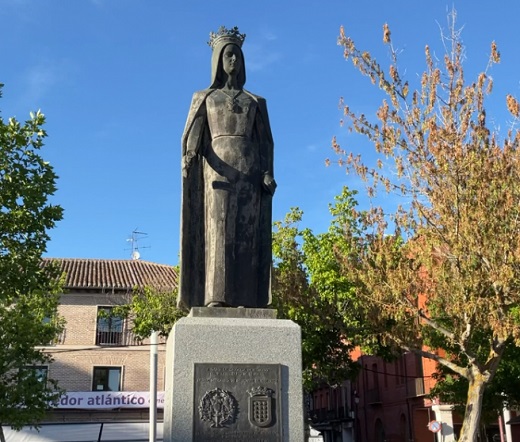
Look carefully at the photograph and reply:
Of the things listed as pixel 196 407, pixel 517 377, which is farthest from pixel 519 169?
pixel 196 407

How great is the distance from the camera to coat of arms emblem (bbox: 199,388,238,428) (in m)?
5.67

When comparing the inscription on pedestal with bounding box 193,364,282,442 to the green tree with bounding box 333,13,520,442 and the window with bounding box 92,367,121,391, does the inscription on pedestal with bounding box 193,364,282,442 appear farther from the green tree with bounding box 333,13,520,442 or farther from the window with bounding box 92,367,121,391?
the window with bounding box 92,367,121,391

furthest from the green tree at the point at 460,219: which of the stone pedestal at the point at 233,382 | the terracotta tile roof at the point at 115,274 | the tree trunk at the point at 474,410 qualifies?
the terracotta tile roof at the point at 115,274

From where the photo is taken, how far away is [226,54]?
280 inches

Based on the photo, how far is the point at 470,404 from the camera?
52.3ft

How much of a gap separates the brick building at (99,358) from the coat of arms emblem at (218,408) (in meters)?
22.9

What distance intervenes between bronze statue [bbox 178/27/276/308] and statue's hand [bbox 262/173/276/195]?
1cm

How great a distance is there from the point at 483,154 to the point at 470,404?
6103 mm

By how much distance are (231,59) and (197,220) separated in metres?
1.77

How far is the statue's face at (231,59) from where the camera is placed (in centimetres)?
710

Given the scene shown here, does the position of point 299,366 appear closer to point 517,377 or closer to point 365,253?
point 365,253

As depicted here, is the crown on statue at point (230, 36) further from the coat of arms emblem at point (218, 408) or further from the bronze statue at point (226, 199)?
the coat of arms emblem at point (218, 408)

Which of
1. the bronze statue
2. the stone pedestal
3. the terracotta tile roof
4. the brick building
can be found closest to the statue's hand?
the bronze statue

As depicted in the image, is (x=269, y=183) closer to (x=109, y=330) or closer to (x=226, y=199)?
(x=226, y=199)
